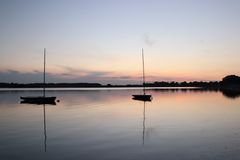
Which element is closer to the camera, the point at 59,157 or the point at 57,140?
the point at 59,157

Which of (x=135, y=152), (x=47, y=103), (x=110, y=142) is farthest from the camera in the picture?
(x=47, y=103)

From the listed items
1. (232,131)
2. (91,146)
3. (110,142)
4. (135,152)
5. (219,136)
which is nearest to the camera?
(135,152)

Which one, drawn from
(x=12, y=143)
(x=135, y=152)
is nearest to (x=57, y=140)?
(x=12, y=143)

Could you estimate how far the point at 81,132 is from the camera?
30.7 meters

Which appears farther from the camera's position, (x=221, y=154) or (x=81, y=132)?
(x=81, y=132)

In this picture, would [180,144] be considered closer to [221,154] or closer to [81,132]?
[221,154]

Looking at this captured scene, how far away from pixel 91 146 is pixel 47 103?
185ft

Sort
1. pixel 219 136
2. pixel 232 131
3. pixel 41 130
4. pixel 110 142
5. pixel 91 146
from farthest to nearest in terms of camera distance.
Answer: pixel 41 130 → pixel 232 131 → pixel 219 136 → pixel 110 142 → pixel 91 146

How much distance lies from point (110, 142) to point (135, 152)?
443 cm

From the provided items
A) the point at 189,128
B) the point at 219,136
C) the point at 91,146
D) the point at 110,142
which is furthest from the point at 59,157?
the point at 189,128

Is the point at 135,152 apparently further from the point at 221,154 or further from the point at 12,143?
the point at 12,143

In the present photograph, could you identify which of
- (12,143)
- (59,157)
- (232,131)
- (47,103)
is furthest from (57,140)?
(47,103)

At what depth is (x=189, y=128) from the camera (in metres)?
32.9

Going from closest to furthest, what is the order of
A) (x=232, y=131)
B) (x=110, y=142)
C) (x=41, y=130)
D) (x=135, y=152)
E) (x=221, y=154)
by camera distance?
(x=221, y=154), (x=135, y=152), (x=110, y=142), (x=232, y=131), (x=41, y=130)
